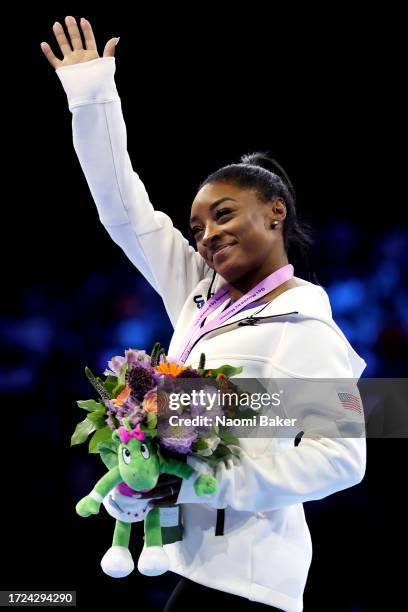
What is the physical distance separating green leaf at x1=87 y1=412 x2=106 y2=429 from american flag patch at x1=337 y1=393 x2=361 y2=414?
59 centimetres

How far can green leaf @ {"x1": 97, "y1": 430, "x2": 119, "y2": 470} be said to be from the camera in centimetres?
179

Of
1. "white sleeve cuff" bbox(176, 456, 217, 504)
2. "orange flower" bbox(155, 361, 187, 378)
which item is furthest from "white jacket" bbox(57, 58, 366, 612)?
"orange flower" bbox(155, 361, 187, 378)

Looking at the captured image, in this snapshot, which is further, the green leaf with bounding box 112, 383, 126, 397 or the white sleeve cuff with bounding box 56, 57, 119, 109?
the white sleeve cuff with bounding box 56, 57, 119, 109

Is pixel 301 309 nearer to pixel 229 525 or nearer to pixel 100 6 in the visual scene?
pixel 229 525

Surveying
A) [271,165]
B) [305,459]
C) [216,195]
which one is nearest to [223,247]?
[216,195]

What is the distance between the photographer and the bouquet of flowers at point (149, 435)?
1686mm

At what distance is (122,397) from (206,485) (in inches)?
11.4

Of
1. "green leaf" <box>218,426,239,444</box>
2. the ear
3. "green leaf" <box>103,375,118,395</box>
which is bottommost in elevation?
"green leaf" <box>218,426,239,444</box>

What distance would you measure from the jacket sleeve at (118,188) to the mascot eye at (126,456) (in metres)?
0.88

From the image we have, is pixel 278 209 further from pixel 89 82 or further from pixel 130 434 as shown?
pixel 130 434

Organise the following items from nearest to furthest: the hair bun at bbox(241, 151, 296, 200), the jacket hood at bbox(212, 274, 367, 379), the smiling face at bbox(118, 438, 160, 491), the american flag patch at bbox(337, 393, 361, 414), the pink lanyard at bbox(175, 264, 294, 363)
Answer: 1. the smiling face at bbox(118, 438, 160, 491)
2. the american flag patch at bbox(337, 393, 361, 414)
3. the jacket hood at bbox(212, 274, 367, 379)
4. the pink lanyard at bbox(175, 264, 294, 363)
5. the hair bun at bbox(241, 151, 296, 200)

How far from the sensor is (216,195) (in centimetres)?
229

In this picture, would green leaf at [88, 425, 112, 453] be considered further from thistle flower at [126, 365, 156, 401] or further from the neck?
the neck

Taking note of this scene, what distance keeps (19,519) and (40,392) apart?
0.64 meters
